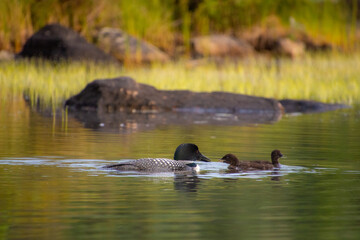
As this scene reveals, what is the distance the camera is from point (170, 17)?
120 feet

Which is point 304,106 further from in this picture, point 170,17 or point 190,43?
point 170,17

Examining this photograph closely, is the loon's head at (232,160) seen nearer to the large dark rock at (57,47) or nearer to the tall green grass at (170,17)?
the large dark rock at (57,47)

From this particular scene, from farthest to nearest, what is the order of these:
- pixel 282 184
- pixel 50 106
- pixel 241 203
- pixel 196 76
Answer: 1. pixel 196 76
2. pixel 50 106
3. pixel 282 184
4. pixel 241 203

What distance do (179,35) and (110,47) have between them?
5858mm

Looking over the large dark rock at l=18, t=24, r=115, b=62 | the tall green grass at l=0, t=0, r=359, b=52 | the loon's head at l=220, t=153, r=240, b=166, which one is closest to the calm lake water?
the loon's head at l=220, t=153, r=240, b=166

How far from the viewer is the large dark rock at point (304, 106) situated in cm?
2116

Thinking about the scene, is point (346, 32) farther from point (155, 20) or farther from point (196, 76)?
point (196, 76)

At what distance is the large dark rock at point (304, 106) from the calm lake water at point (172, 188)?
554 centimetres

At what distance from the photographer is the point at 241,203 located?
8.00m

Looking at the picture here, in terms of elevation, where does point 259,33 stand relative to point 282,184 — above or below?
above

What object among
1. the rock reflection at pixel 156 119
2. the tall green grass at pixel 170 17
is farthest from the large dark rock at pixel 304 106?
the tall green grass at pixel 170 17

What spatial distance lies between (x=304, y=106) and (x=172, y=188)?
42.3 feet

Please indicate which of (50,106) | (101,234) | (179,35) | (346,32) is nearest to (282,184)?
(101,234)

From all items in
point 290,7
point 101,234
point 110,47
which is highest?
point 290,7
